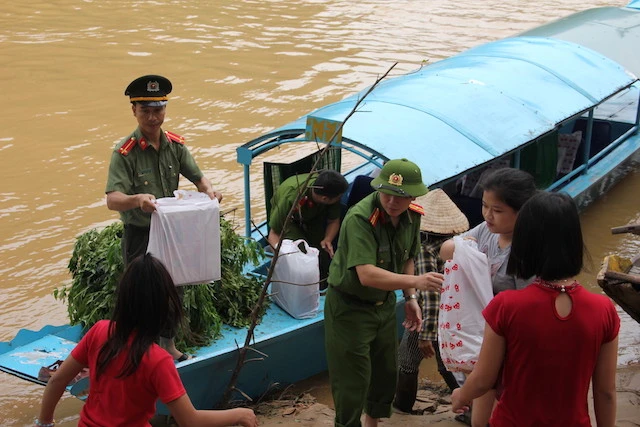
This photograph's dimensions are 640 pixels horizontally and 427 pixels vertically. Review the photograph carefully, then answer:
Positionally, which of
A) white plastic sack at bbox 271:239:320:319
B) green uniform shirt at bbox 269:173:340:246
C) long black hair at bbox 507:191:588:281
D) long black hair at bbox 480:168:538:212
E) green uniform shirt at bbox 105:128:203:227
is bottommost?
white plastic sack at bbox 271:239:320:319

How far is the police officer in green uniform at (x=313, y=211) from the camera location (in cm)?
633

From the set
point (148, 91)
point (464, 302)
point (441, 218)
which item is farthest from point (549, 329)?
point (148, 91)

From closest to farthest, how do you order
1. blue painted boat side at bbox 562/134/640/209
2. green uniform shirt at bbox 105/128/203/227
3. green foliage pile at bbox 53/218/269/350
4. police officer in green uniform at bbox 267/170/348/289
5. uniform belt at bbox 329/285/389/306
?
1. uniform belt at bbox 329/285/389/306
2. green uniform shirt at bbox 105/128/203/227
3. green foliage pile at bbox 53/218/269/350
4. police officer in green uniform at bbox 267/170/348/289
5. blue painted boat side at bbox 562/134/640/209

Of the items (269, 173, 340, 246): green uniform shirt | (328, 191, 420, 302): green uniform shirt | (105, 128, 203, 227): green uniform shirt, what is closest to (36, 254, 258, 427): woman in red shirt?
(328, 191, 420, 302): green uniform shirt

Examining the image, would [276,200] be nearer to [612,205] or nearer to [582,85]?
[582,85]

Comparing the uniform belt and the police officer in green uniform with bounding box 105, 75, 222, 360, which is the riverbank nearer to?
the police officer in green uniform with bounding box 105, 75, 222, 360

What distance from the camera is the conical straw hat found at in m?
5.08

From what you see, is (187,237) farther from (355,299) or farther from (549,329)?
(549,329)

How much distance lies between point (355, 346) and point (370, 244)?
Answer: 1.94 ft

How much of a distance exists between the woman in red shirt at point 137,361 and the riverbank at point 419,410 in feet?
8.53

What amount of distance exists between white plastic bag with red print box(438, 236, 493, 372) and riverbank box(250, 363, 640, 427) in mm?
1646

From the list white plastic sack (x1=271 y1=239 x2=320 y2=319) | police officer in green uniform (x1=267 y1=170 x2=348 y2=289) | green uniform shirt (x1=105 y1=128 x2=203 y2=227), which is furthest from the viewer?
police officer in green uniform (x1=267 y1=170 x2=348 y2=289)

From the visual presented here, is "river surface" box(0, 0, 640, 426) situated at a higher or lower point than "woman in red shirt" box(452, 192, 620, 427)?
lower

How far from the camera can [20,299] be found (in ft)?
27.2
